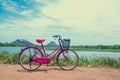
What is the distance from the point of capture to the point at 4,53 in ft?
37.8

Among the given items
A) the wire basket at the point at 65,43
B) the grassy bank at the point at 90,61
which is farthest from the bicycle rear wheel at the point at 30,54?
the grassy bank at the point at 90,61

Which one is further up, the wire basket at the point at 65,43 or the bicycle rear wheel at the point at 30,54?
the wire basket at the point at 65,43

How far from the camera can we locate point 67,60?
9477 millimetres

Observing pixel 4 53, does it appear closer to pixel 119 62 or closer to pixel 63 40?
pixel 63 40

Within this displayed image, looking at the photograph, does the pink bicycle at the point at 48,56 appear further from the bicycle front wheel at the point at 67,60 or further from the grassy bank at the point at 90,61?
the grassy bank at the point at 90,61

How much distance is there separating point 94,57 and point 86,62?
0.50 metres

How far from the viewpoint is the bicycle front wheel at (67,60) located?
923cm

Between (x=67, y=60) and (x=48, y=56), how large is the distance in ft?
2.61

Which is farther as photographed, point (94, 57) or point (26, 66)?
point (94, 57)

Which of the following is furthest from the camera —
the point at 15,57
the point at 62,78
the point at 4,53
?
the point at 4,53

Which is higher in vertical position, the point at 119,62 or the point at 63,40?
the point at 63,40

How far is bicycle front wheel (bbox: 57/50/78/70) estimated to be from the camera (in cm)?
923

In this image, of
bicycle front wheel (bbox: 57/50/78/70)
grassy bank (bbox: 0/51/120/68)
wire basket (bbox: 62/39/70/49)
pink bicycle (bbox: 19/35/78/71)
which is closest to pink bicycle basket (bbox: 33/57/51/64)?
pink bicycle (bbox: 19/35/78/71)

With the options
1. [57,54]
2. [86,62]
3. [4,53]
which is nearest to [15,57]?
[4,53]
